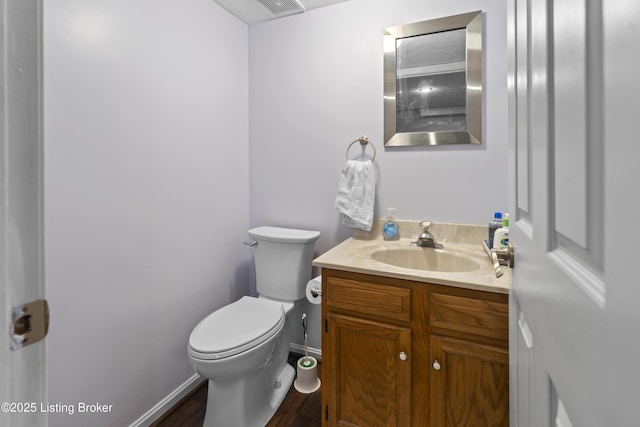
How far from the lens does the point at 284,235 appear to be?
1.78 meters

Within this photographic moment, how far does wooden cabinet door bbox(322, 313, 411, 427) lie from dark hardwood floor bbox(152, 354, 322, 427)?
0.75ft

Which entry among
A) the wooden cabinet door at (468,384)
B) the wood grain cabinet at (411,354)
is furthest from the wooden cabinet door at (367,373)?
the wooden cabinet door at (468,384)

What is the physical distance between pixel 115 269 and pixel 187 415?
84 centimetres

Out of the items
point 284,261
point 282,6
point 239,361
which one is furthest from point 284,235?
point 282,6

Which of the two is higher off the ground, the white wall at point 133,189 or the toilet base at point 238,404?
the white wall at point 133,189

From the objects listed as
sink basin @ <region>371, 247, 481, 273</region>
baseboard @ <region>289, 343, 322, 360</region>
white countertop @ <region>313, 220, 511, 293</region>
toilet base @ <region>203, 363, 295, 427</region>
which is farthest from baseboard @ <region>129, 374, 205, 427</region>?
sink basin @ <region>371, 247, 481, 273</region>

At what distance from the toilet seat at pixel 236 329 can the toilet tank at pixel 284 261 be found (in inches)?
5.0

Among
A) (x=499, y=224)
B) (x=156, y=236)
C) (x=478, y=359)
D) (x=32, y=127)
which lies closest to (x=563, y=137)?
(x=32, y=127)

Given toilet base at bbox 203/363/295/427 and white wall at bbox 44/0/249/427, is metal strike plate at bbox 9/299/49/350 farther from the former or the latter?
toilet base at bbox 203/363/295/427

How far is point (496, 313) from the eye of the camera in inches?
40.1

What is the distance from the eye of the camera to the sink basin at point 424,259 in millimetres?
1439

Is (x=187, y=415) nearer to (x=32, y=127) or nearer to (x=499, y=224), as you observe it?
(x=32, y=127)

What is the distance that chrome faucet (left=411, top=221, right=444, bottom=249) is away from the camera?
61.0 inches

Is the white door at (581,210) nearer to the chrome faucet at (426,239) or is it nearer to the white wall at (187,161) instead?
the chrome faucet at (426,239)
